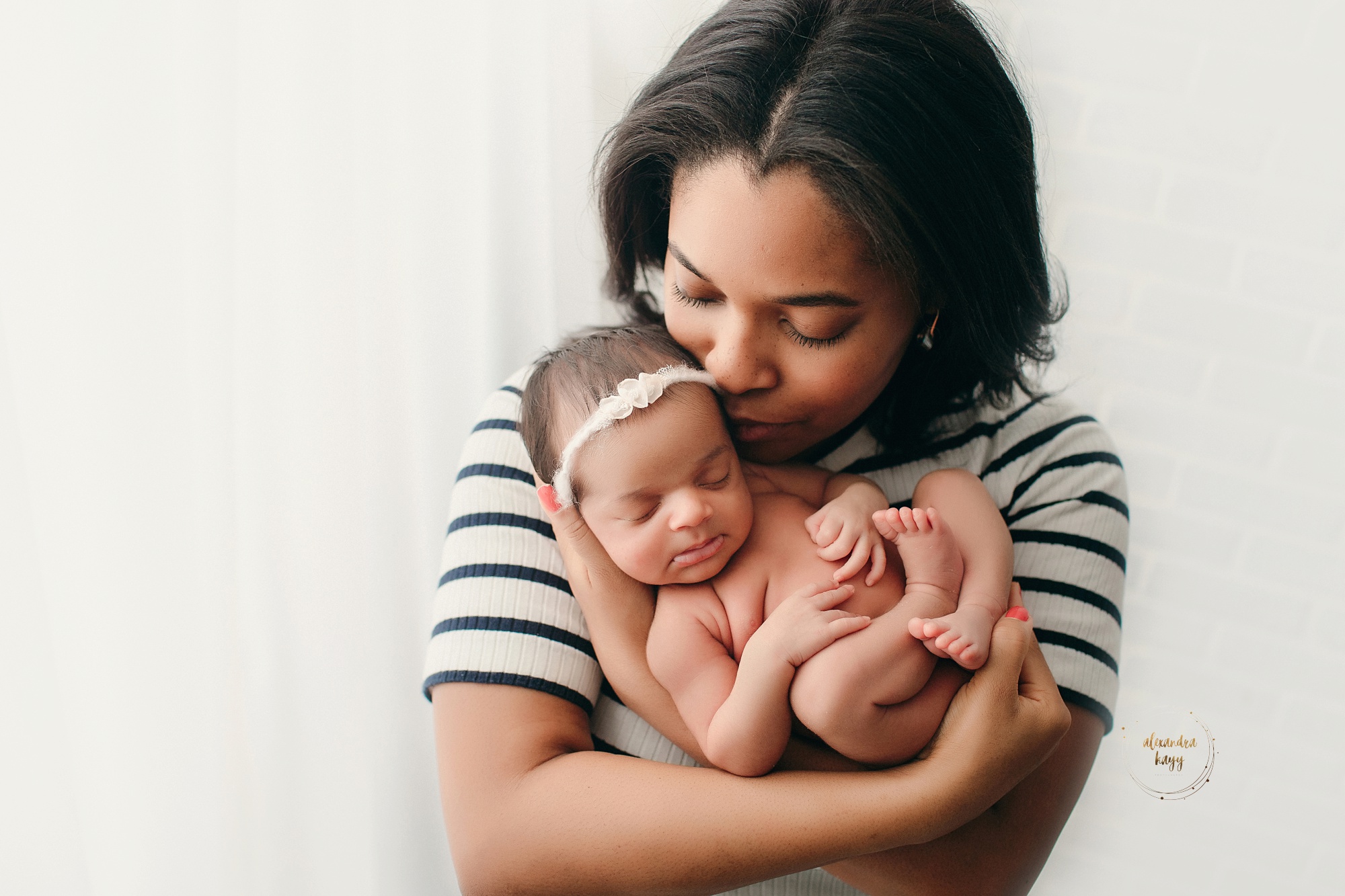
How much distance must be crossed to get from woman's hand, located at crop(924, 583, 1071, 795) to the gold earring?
47 cm

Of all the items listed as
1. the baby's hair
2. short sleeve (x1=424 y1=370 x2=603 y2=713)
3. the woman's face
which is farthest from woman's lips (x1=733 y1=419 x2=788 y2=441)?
short sleeve (x1=424 y1=370 x2=603 y2=713)

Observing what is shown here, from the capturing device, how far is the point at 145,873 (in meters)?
1.05

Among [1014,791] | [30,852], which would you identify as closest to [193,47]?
[30,852]

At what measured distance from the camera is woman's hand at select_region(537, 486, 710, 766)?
114cm

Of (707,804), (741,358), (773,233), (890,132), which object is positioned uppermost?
(890,132)

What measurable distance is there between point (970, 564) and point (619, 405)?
1.75 feet

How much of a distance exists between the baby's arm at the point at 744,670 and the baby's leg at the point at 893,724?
0.06 meters

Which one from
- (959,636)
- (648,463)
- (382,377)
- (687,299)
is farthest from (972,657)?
(382,377)

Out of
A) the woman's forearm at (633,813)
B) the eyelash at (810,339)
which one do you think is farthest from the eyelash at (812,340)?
the woman's forearm at (633,813)

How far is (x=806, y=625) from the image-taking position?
1041 millimetres

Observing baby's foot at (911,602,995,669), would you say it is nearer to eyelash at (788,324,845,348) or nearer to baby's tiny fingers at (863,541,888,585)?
baby's tiny fingers at (863,541,888,585)

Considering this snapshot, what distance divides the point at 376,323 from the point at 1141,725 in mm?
1754

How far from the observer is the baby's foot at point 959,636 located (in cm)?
101

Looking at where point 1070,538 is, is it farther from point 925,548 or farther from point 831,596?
point 831,596
